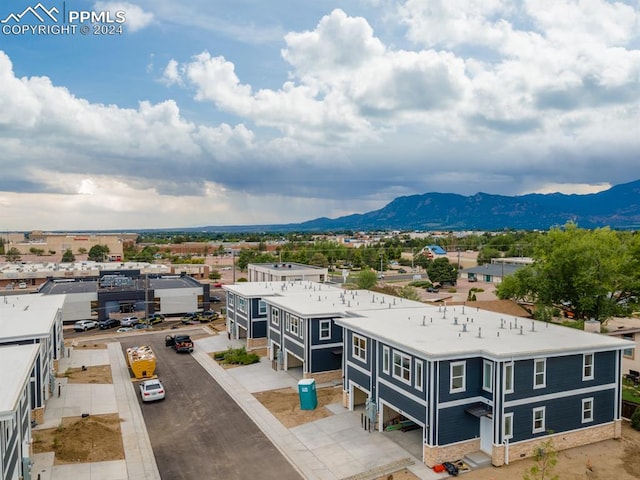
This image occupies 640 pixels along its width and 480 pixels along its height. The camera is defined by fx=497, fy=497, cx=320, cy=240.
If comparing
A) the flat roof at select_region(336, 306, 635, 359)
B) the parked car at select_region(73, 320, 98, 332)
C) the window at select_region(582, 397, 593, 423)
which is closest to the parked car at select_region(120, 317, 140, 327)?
the parked car at select_region(73, 320, 98, 332)

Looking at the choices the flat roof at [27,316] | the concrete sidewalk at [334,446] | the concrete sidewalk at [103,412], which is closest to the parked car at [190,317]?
the concrete sidewalk at [103,412]

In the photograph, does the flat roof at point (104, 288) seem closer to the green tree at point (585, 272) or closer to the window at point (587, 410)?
the green tree at point (585, 272)

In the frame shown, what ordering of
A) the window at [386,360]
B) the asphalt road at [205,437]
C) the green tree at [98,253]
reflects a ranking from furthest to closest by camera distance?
1. the green tree at [98,253]
2. the window at [386,360]
3. the asphalt road at [205,437]

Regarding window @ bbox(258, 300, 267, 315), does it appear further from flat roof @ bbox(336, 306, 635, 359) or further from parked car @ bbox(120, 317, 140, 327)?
parked car @ bbox(120, 317, 140, 327)

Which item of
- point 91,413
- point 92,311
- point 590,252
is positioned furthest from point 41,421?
point 590,252

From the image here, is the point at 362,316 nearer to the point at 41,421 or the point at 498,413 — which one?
the point at 498,413

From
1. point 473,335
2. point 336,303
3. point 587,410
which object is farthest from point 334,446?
point 336,303

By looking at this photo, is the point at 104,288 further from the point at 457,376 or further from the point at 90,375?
the point at 457,376
